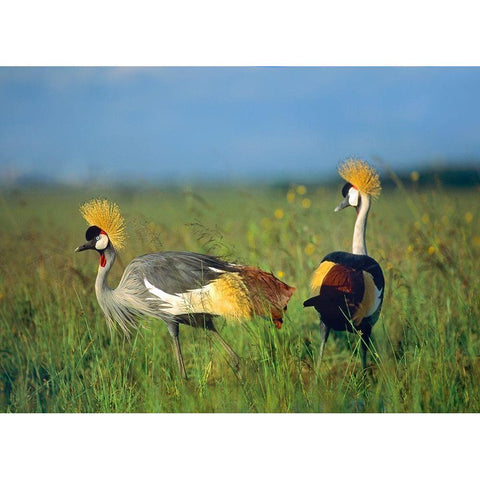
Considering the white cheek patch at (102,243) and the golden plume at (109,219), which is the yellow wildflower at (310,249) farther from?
the white cheek patch at (102,243)

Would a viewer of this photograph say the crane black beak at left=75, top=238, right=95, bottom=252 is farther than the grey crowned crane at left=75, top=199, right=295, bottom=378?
Yes

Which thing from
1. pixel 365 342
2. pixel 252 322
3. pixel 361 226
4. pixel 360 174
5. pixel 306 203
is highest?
pixel 360 174

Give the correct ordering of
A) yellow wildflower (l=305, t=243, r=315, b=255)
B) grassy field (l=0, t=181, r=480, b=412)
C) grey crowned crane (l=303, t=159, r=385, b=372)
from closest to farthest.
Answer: grassy field (l=0, t=181, r=480, b=412) → grey crowned crane (l=303, t=159, r=385, b=372) → yellow wildflower (l=305, t=243, r=315, b=255)

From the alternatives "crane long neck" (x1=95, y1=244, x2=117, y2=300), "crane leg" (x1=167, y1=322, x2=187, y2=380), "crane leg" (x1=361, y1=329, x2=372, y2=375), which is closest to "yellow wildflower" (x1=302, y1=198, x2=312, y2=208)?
"crane leg" (x1=361, y1=329, x2=372, y2=375)

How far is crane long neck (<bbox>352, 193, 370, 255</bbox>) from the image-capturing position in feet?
15.7

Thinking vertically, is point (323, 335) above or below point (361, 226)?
below

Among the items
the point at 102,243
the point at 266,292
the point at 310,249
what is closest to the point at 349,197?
the point at 310,249

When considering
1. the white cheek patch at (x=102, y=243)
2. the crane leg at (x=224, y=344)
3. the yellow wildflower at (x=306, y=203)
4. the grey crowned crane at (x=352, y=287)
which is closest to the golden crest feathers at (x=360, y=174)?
the grey crowned crane at (x=352, y=287)

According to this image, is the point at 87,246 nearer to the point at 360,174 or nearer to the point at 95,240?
the point at 95,240

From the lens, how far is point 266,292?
4.70 metres

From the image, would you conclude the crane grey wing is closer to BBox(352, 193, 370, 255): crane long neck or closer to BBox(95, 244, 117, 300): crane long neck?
BBox(95, 244, 117, 300): crane long neck

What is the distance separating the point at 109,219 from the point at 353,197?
4.62ft

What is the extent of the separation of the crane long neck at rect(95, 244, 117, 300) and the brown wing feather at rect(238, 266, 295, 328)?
0.74m

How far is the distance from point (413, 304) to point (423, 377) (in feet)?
1.38
